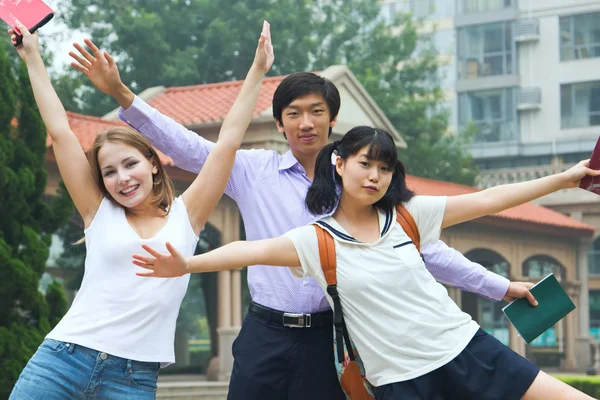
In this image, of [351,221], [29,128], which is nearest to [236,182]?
[351,221]

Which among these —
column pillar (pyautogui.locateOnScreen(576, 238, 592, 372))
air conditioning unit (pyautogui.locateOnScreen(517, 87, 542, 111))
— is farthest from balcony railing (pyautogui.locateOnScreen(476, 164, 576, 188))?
air conditioning unit (pyautogui.locateOnScreen(517, 87, 542, 111))

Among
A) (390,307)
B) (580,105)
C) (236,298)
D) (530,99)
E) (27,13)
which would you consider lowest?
(236,298)

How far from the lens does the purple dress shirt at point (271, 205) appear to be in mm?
3750

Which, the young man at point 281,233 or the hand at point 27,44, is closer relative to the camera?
the hand at point 27,44

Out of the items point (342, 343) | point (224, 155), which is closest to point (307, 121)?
point (224, 155)

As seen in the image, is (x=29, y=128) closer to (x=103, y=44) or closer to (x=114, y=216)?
(x=114, y=216)

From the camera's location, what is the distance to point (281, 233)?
3818 millimetres

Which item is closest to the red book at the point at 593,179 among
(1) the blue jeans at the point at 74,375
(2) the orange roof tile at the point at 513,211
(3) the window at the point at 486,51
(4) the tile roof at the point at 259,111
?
(1) the blue jeans at the point at 74,375

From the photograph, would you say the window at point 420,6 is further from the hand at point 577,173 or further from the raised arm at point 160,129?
the hand at point 577,173

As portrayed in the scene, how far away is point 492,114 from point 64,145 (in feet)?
127

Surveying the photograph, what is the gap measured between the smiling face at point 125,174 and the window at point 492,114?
38032 mm

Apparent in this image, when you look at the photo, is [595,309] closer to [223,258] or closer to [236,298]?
[236,298]

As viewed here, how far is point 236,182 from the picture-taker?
389cm

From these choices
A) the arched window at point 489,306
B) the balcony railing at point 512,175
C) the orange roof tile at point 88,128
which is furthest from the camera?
the balcony railing at point 512,175
